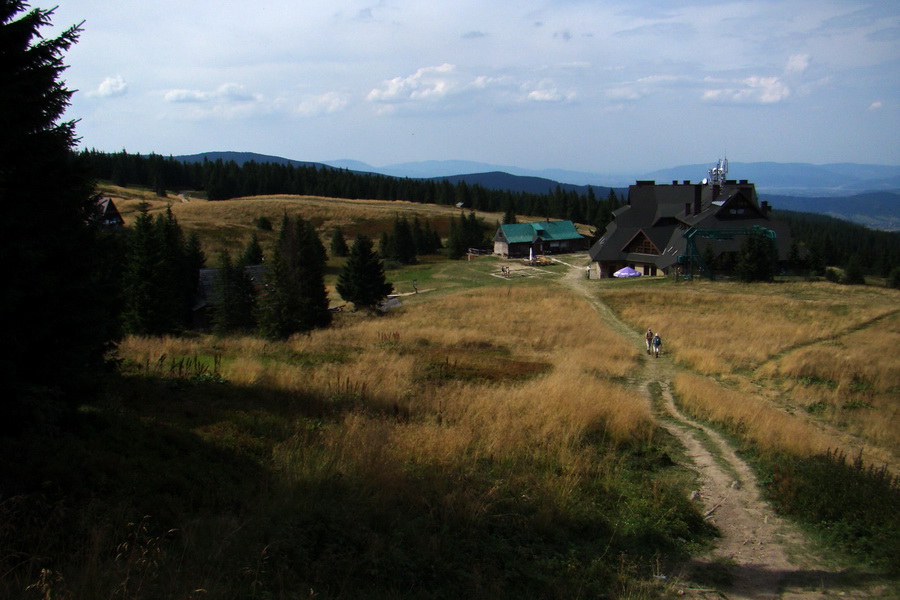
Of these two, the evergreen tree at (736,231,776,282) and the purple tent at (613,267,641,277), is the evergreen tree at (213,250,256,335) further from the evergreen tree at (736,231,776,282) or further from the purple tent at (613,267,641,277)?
the evergreen tree at (736,231,776,282)

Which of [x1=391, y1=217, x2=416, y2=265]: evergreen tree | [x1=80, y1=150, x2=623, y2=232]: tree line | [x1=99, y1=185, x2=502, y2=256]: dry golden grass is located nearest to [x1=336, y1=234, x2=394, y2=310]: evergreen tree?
[x1=391, y1=217, x2=416, y2=265]: evergreen tree

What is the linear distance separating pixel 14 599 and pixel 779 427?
37.9 feet

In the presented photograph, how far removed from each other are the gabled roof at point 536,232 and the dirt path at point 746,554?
2820 inches

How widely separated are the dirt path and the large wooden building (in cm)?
4925

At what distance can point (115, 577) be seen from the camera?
13.3 ft

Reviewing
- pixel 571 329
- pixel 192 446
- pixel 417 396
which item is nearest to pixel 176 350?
pixel 417 396

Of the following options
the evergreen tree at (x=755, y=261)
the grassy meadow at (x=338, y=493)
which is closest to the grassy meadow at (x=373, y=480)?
the grassy meadow at (x=338, y=493)

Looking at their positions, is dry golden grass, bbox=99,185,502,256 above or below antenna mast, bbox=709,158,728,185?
below

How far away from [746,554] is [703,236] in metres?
55.2

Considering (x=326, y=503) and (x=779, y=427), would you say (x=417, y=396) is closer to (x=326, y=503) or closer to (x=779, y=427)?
(x=326, y=503)

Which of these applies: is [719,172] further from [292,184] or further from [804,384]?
[292,184]

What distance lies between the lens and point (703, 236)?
56.4 metres

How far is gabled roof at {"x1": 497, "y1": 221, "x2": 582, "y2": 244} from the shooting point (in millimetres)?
80938

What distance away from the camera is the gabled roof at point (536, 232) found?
80938mm
